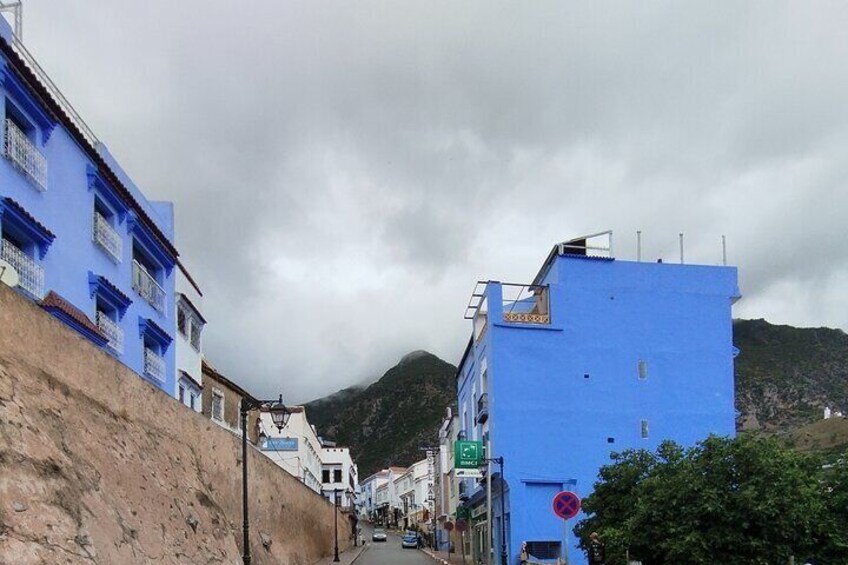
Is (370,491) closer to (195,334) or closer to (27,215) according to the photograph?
(195,334)

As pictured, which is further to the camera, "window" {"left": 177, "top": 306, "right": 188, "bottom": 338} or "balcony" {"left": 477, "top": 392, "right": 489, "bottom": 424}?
"balcony" {"left": 477, "top": 392, "right": 489, "bottom": 424}

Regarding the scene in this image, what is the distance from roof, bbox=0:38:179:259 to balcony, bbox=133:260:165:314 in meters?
1.20

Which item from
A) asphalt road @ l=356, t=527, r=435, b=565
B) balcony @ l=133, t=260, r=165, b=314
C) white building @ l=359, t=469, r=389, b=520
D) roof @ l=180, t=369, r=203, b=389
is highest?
balcony @ l=133, t=260, r=165, b=314

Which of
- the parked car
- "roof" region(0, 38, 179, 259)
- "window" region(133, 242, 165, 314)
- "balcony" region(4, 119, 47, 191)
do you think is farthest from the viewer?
the parked car

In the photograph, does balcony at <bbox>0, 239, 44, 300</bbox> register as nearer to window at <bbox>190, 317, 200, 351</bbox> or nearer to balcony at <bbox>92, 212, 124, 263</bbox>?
balcony at <bbox>92, 212, 124, 263</bbox>

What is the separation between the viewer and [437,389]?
157m

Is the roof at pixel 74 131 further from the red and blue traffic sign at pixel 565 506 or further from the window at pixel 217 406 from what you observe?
the red and blue traffic sign at pixel 565 506

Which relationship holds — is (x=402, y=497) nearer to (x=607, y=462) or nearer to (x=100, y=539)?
(x=607, y=462)

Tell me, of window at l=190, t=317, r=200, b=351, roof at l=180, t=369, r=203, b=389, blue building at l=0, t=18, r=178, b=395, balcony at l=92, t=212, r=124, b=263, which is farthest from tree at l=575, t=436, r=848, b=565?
window at l=190, t=317, r=200, b=351

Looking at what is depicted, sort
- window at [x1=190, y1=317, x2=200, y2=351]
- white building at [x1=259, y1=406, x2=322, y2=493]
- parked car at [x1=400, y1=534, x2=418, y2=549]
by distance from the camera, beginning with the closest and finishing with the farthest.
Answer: window at [x1=190, y1=317, x2=200, y2=351] < white building at [x1=259, y1=406, x2=322, y2=493] < parked car at [x1=400, y1=534, x2=418, y2=549]

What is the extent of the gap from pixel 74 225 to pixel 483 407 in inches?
807

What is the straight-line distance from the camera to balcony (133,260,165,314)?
2464 centimetres

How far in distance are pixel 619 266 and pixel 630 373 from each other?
451cm

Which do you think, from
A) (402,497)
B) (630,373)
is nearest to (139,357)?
(630,373)
